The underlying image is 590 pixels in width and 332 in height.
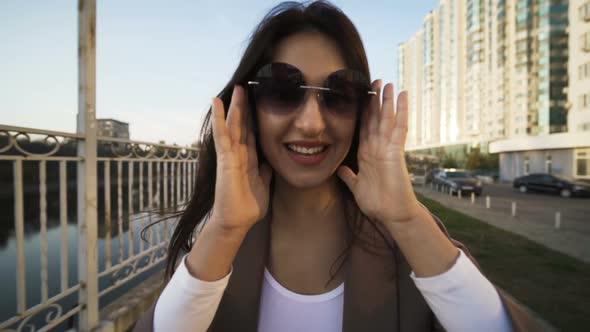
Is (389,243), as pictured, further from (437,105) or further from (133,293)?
(437,105)

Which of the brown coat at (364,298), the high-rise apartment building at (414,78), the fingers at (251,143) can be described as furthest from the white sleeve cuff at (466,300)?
the high-rise apartment building at (414,78)

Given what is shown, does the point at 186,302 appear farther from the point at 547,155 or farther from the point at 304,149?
the point at 547,155

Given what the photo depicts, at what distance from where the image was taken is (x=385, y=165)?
49.2 inches

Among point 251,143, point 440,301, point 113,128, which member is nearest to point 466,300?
point 440,301

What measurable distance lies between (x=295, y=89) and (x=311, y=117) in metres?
0.14

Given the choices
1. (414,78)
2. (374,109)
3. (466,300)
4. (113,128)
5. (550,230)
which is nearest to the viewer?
(466,300)

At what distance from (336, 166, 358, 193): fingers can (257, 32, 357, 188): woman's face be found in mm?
125

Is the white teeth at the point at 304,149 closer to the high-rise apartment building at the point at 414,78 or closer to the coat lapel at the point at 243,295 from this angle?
the coat lapel at the point at 243,295

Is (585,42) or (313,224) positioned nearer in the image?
(313,224)

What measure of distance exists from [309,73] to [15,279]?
8.13ft

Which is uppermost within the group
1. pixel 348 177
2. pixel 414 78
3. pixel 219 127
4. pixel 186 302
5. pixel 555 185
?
pixel 414 78

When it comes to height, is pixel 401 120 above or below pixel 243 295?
above

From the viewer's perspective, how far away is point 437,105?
80.6m

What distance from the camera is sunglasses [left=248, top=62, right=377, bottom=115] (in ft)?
4.41
